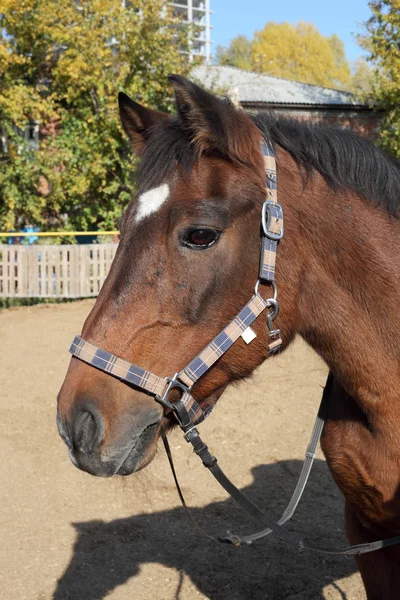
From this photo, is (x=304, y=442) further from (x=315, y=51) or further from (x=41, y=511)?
(x=315, y=51)

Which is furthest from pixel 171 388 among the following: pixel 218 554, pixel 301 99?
pixel 301 99

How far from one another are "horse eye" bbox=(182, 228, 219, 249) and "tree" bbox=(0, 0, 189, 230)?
15.7 m

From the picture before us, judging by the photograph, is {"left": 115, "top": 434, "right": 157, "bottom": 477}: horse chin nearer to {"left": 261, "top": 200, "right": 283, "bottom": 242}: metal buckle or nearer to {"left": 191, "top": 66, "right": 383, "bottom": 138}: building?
{"left": 261, "top": 200, "right": 283, "bottom": 242}: metal buckle

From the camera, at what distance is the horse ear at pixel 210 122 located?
2035 mm

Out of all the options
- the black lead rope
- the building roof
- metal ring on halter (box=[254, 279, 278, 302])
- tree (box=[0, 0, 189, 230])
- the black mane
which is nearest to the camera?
metal ring on halter (box=[254, 279, 278, 302])

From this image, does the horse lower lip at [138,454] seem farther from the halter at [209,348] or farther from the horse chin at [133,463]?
the halter at [209,348]

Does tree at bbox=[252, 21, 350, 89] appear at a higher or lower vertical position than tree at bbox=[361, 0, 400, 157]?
higher

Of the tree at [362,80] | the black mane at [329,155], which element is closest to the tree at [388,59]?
the tree at [362,80]

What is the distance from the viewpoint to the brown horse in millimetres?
2072

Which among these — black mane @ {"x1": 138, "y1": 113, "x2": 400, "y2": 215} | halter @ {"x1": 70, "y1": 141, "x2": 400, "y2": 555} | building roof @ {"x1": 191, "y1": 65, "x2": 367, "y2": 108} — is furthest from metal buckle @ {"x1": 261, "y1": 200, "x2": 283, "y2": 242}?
building roof @ {"x1": 191, "y1": 65, "x2": 367, "y2": 108}

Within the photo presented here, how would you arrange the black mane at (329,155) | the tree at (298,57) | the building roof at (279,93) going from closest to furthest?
the black mane at (329,155) → the building roof at (279,93) → the tree at (298,57)

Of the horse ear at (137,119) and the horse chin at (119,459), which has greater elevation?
the horse ear at (137,119)

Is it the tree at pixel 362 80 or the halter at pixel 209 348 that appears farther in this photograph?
the tree at pixel 362 80

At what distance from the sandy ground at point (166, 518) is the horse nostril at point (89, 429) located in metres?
0.82
